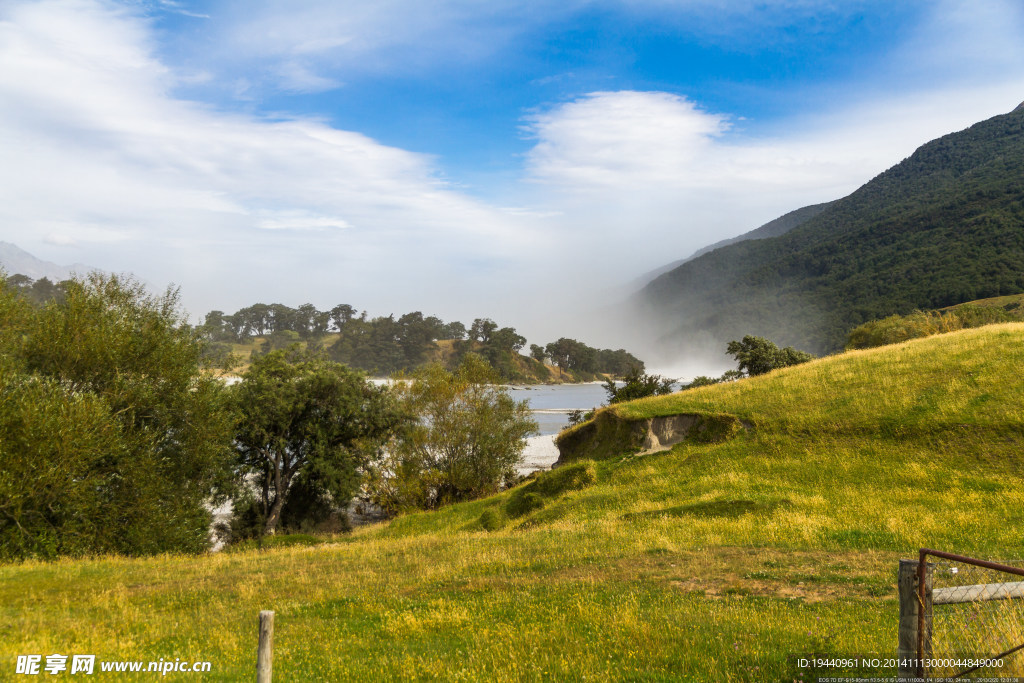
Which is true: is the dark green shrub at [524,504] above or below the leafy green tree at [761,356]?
below

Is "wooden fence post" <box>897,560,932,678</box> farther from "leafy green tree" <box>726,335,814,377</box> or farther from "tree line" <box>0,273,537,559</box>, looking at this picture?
"leafy green tree" <box>726,335,814,377</box>

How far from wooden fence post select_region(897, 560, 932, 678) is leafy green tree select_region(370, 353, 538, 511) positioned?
4516 centimetres

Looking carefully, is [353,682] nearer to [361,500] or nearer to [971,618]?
[971,618]

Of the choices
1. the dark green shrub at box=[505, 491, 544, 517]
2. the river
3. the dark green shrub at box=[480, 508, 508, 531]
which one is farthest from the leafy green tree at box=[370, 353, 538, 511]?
the dark green shrub at box=[480, 508, 508, 531]

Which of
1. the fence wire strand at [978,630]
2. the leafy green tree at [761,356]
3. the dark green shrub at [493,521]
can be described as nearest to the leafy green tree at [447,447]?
the dark green shrub at [493,521]

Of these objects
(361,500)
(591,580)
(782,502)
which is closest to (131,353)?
(361,500)

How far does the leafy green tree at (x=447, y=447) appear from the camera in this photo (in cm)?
5009

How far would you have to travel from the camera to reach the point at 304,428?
156ft

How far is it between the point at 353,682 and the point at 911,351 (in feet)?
123

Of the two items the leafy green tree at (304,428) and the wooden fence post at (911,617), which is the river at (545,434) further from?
the wooden fence post at (911,617)

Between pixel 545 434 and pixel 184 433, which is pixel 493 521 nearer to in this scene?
pixel 184 433

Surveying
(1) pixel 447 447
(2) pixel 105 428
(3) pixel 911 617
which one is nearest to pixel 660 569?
(3) pixel 911 617

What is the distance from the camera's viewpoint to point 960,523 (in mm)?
17062

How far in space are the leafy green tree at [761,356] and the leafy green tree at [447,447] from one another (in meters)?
39.0
